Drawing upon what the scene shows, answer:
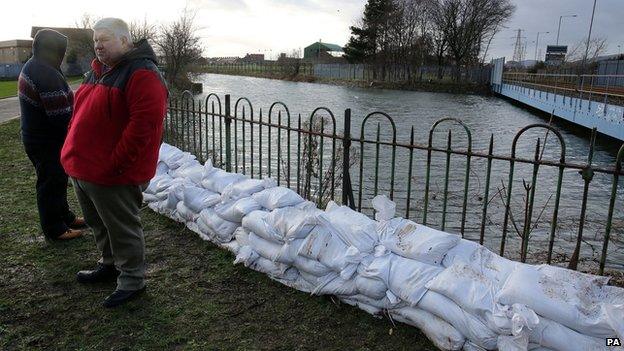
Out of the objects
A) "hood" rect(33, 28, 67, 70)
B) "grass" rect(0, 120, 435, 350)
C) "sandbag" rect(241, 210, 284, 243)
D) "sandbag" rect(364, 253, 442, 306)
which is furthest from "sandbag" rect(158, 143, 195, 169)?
"sandbag" rect(364, 253, 442, 306)

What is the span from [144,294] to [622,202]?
26.6 ft

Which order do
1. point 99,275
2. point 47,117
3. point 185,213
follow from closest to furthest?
1. point 99,275
2. point 47,117
3. point 185,213

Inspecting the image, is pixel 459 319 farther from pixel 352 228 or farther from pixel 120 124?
pixel 120 124

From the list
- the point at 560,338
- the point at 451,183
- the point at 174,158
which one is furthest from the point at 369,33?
the point at 560,338

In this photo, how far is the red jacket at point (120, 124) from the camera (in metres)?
2.76

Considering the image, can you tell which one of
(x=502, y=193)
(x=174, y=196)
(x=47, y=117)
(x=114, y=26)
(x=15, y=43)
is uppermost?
(x=15, y=43)

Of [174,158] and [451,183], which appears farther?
[451,183]

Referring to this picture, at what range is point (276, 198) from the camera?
12.5ft

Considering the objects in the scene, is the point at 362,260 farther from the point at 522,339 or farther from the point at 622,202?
the point at 622,202

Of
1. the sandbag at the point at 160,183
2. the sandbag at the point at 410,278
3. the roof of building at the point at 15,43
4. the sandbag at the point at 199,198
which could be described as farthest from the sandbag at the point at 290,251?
the roof of building at the point at 15,43

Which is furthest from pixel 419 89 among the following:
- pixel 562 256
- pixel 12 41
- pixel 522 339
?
pixel 12 41

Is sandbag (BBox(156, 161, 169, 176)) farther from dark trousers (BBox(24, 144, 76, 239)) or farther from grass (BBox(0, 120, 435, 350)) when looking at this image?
grass (BBox(0, 120, 435, 350))

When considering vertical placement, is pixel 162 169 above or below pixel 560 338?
above

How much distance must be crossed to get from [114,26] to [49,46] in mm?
1402
